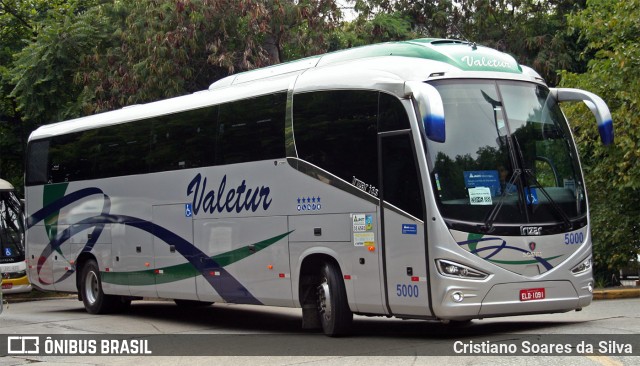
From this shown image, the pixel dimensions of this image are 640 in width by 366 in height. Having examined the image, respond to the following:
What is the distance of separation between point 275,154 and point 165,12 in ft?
41.8

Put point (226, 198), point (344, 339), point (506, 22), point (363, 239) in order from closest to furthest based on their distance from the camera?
point (363, 239), point (344, 339), point (226, 198), point (506, 22)

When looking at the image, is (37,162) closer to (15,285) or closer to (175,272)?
(15,285)

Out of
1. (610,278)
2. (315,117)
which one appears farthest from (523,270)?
(610,278)

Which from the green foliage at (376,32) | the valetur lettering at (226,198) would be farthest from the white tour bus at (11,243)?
the valetur lettering at (226,198)

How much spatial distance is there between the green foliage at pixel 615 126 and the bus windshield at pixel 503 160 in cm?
618

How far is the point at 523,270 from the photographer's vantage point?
12.0 meters

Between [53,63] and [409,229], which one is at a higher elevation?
[53,63]

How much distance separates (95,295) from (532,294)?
10.8 metres

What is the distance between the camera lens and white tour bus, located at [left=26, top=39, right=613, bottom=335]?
11922 millimetres

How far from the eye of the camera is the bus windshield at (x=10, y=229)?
26109 mm

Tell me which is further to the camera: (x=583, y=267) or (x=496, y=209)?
(x=583, y=267)

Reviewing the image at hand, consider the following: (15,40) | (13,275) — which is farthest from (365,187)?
(15,40)

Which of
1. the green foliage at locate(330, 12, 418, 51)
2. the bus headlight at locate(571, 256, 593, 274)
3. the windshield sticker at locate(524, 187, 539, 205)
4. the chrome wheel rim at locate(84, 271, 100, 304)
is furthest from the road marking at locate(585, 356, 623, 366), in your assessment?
the green foliage at locate(330, 12, 418, 51)

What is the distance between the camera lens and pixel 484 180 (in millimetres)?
12023
